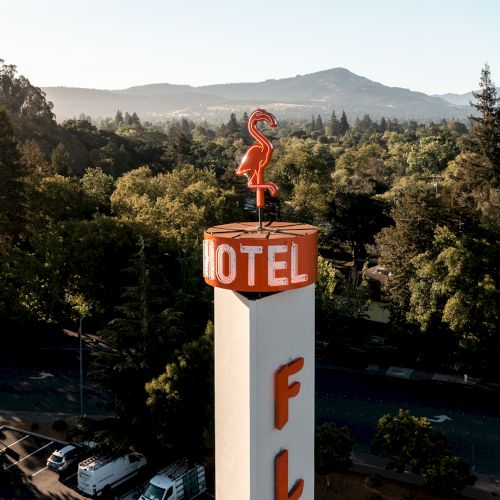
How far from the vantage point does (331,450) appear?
30281 millimetres

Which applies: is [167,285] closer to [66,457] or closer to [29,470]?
[66,457]

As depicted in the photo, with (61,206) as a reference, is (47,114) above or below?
above

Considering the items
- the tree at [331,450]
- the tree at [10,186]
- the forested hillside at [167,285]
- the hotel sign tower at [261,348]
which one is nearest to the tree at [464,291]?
the forested hillside at [167,285]

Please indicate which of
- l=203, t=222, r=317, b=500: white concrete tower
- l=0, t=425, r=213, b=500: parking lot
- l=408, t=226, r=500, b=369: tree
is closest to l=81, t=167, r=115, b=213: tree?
l=0, t=425, r=213, b=500: parking lot

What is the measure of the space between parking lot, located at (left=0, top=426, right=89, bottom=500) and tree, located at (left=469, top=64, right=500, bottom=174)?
66.4 m

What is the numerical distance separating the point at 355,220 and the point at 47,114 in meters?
76.5

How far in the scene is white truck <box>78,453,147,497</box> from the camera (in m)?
30.5

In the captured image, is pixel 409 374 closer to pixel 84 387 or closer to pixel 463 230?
pixel 463 230

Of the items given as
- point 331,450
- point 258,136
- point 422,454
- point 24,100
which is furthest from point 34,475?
point 24,100

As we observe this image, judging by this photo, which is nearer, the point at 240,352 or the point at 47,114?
the point at 240,352

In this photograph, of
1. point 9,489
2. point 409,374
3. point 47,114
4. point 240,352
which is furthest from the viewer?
point 47,114

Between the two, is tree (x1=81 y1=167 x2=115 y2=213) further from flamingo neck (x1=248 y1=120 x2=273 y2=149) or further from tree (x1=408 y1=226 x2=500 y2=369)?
flamingo neck (x1=248 y1=120 x2=273 y2=149)

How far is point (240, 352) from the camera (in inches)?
710

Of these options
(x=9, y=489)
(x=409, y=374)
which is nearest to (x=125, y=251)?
(x=9, y=489)
